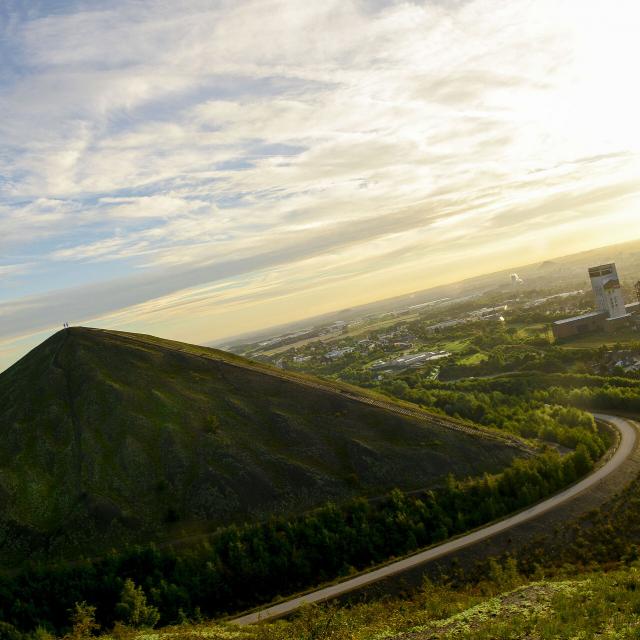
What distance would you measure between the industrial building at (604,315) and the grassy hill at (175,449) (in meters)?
120

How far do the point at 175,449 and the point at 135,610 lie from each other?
29.8 meters

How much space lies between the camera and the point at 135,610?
167 ft

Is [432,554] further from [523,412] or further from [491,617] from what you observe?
[523,412]

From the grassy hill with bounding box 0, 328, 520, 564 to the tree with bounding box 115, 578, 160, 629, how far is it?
12.1 meters

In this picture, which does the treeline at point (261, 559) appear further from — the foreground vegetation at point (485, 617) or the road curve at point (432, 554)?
the foreground vegetation at point (485, 617)

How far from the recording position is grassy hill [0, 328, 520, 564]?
68500 mm

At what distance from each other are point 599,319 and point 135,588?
7379 inches

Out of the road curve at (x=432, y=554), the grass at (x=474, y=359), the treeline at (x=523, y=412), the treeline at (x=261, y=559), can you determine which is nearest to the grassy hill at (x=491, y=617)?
the road curve at (x=432, y=554)

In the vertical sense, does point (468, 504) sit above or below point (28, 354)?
below

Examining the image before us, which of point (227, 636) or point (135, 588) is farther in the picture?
point (135, 588)

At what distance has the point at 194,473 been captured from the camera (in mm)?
75312

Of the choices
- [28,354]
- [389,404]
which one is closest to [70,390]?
[28,354]

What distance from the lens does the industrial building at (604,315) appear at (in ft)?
606

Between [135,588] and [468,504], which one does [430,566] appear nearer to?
[468,504]
